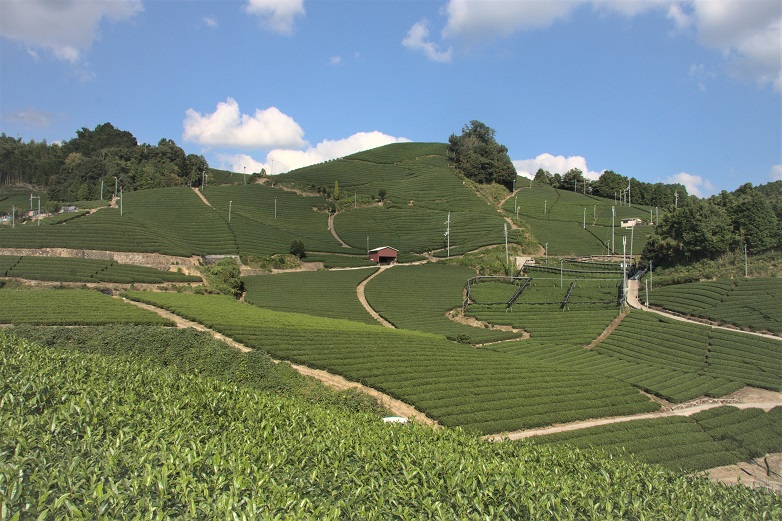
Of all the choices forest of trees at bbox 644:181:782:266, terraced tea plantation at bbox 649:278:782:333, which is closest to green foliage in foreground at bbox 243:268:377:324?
terraced tea plantation at bbox 649:278:782:333

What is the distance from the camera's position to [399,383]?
Answer: 22.3 meters

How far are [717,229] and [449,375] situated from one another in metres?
46.7

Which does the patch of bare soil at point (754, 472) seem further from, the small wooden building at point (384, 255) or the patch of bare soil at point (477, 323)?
the small wooden building at point (384, 255)

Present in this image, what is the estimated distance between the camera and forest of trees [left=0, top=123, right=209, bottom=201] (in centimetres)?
11169

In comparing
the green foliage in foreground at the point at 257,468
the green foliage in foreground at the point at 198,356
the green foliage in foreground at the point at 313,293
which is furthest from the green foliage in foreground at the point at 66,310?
the green foliage in foreground at the point at 257,468

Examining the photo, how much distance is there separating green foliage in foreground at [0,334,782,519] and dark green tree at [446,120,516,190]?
114 metres

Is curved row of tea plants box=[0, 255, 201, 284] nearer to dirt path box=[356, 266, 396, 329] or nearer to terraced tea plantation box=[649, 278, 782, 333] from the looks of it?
dirt path box=[356, 266, 396, 329]

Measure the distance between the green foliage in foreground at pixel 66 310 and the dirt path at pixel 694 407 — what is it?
23684 millimetres

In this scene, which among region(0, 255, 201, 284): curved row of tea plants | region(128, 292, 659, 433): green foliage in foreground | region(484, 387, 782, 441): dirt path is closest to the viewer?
region(484, 387, 782, 441): dirt path

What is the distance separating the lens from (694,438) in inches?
803

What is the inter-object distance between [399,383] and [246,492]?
50.6 feet

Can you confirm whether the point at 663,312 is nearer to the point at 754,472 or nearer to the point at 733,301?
the point at 733,301

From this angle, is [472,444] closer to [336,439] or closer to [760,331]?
[336,439]

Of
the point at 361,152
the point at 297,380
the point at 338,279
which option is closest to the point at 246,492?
the point at 297,380
